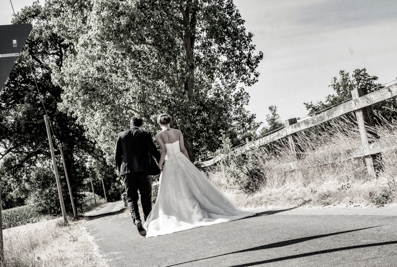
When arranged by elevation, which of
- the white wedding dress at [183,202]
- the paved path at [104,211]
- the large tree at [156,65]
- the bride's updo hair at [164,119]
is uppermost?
the large tree at [156,65]

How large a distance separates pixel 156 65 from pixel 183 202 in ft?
38.8

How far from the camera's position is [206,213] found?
27.0ft

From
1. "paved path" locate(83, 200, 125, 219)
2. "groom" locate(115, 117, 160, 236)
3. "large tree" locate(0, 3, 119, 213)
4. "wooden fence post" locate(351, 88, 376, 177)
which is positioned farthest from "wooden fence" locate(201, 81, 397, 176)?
"paved path" locate(83, 200, 125, 219)

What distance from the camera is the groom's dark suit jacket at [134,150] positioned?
7578mm

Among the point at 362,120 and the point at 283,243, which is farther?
the point at 362,120

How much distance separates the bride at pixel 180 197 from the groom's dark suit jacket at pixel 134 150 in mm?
729

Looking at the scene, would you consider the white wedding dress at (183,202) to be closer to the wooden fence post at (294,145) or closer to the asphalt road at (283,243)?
the asphalt road at (283,243)

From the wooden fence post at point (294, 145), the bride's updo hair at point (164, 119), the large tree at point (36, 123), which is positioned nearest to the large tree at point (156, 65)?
the wooden fence post at point (294, 145)

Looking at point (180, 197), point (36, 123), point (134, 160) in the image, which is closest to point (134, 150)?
point (134, 160)

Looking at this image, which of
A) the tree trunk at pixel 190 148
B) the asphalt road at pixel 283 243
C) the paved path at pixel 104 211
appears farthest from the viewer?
the paved path at pixel 104 211

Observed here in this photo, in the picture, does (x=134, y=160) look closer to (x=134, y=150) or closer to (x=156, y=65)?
(x=134, y=150)

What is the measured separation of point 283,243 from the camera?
219 inches

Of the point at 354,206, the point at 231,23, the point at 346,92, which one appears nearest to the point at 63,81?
the point at 231,23

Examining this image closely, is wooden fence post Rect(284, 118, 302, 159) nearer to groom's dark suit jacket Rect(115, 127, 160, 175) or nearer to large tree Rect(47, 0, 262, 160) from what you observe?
groom's dark suit jacket Rect(115, 127, 160, 175)
